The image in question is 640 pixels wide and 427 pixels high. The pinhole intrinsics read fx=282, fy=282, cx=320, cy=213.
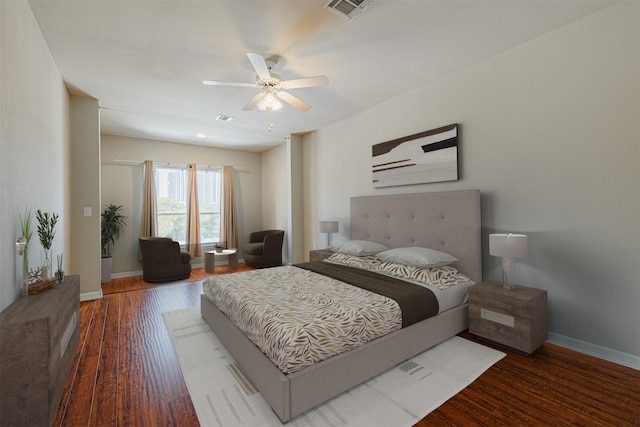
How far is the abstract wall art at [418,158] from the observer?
10.5ft

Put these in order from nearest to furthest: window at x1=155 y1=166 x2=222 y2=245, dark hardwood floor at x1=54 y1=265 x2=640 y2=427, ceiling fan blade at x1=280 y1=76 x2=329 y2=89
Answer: dark hardwood floor at x1=54 y1=265 x2=640 y2=427 → ceiling fan blade at x1=280 y1=76 x2=329 y2=89 → window at x1=155 y1=166 x2=222 y2=245

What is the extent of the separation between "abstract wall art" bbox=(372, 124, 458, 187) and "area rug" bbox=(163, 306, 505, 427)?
5.96 ft

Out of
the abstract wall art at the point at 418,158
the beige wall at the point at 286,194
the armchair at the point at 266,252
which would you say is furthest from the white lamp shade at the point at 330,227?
the armchair at the point at 266,252

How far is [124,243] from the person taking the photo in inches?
224

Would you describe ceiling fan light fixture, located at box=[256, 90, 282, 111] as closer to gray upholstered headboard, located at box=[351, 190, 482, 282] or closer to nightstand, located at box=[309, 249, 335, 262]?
gray upholstered headboard, located at box=[351, 190, 482, 282]

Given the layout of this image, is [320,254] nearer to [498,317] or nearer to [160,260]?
[498,317]

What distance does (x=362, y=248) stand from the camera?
3.70 m

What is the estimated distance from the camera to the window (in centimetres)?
612

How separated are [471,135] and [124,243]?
6.34 metres

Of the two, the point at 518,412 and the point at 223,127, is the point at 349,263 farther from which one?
the point at 223,127

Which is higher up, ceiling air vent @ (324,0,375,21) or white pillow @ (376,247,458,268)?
ceiling air vent @ (324,0,375,21)

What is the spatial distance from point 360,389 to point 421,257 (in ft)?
4.75

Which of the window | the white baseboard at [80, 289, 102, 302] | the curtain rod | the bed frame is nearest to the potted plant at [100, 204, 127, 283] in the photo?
the window

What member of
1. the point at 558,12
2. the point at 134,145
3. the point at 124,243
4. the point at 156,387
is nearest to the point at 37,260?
the point at 156,387
